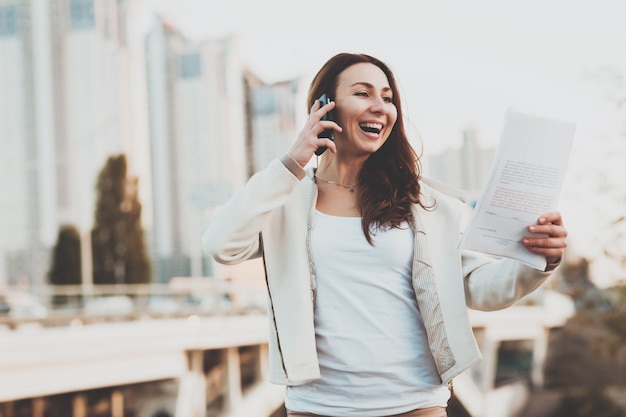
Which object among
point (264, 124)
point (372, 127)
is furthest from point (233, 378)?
point (264, 124)

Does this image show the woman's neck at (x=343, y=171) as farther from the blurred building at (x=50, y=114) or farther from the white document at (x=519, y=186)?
the blurred building at (x=50, y=114)

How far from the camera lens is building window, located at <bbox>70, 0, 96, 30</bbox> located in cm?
6012

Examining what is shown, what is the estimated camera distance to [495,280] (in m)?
2.71

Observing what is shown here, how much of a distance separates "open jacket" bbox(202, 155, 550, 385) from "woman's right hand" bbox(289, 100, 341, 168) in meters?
0.03

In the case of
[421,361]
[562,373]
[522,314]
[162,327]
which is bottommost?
[562,373]

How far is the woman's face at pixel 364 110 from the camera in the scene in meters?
2.80

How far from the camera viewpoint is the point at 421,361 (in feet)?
8.70

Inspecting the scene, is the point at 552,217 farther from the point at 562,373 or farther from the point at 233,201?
the point at 562,373

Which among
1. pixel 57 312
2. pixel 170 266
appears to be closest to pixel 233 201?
pixel 57 312

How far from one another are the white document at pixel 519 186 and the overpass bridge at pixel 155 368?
12608 mm

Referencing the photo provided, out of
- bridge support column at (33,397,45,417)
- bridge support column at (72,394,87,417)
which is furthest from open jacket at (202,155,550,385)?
bridge support column at (72,394,87,417)

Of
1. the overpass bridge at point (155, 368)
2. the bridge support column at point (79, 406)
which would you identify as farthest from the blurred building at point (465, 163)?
the bridge support column at point (79, 406)

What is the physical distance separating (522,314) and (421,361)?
3563 cm

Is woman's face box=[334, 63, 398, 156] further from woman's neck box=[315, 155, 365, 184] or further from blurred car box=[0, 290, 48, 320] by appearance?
blurred car box=[0, 290, 48, 320]
